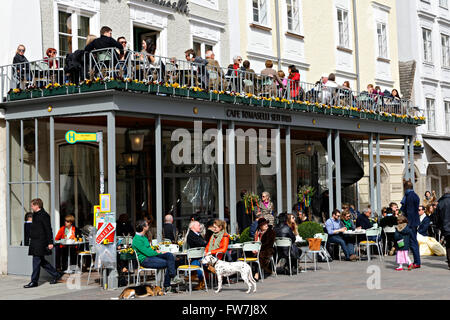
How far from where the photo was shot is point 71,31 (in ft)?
55.6

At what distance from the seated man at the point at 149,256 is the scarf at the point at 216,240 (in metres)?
0.81

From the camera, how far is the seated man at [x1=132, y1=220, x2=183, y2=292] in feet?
40.3

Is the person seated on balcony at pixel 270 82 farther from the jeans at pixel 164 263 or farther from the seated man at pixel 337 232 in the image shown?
the jeans at pixel 164 263

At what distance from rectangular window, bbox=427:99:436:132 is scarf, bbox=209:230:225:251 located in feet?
73.5

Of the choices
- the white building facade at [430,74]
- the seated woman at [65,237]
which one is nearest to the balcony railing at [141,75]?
the seated woman at [65,237]

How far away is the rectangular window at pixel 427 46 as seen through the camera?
33.3 m

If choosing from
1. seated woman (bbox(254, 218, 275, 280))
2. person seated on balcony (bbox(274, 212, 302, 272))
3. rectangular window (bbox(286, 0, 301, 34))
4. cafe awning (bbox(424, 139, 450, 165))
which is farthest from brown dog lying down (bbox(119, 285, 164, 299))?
cafe awning (bbox(424, 139, 450, 165))

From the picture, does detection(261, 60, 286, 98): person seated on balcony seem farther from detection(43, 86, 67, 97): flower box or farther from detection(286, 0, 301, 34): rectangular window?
detection(286, 0, 301, 34): rectangular window

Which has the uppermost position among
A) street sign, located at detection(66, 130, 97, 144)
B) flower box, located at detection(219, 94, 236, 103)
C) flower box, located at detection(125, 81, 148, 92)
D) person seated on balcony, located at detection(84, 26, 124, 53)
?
person seated on balcony, located at detection(84, 26, 124, 53)

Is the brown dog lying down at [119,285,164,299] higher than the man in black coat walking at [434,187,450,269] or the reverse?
the reverse

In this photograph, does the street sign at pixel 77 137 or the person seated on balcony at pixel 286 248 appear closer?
the street sign at pixel 77 137

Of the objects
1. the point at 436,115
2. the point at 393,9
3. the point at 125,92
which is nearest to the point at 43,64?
the point at 125,92

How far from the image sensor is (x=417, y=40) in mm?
32344

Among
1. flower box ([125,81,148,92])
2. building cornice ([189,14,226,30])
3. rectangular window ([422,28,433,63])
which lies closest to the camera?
→ flower box ([125,81,148,92])
